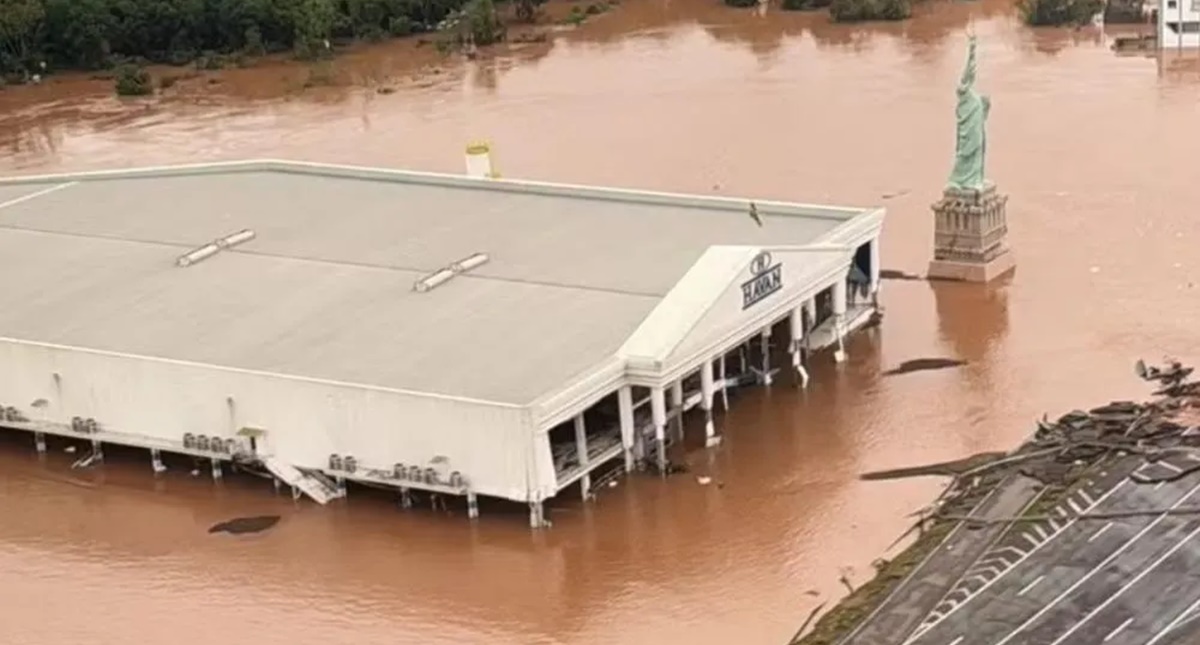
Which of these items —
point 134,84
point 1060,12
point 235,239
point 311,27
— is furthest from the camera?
point 311,27

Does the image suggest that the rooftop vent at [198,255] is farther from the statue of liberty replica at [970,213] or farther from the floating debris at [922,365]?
the statue of liberty replica at [970,213]

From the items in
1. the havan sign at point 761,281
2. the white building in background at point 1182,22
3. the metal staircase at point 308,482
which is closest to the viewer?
the metal staircase at point 308,482

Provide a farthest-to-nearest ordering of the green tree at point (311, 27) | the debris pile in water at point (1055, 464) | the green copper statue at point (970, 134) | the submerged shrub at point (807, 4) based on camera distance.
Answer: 1. the submerged shrub at point (807, 4)
2. the green tree at point (311, 27)
3. the green copper statue at point (970, 134)
4. the debris pile in water at point (1055, 464)

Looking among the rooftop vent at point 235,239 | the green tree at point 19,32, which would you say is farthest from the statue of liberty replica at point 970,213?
the green tree at point 19,32

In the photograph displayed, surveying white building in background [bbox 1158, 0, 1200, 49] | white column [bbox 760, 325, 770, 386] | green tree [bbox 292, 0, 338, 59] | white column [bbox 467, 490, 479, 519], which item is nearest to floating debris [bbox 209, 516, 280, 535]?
white column [bbox 467, 490, 479, 519]

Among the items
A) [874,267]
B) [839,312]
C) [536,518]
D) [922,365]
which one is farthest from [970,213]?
[536,518]

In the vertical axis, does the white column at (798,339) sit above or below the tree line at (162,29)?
below

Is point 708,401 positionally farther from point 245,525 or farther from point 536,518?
point 245,525
